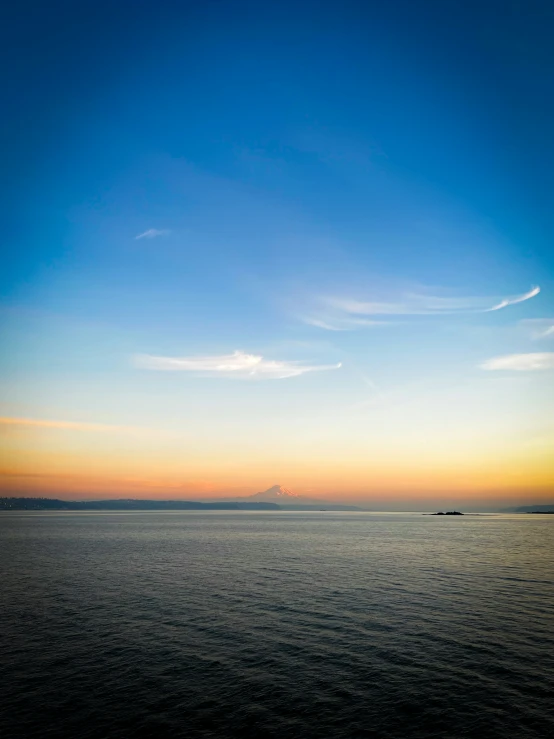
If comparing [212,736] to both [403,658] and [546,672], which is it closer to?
[403,658]

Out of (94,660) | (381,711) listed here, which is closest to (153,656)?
(94,660)

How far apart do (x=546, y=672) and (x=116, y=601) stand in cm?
4505

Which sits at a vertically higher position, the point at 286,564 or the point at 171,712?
the point at 171,712

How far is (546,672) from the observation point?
3148 centimetres

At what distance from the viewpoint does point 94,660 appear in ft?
110

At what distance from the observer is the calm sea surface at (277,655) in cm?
2481

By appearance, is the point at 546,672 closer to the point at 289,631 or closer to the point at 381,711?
the point at 381,711

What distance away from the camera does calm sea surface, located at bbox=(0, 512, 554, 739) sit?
24.8 m

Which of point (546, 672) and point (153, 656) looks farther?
point (153, 656)

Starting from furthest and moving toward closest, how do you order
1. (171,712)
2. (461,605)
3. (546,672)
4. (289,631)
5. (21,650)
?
1. (461,605)
2. (289,631)
3. (21,650)
4. (546,672)
5. (171,712)

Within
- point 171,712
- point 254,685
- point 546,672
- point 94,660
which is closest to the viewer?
point 171,712

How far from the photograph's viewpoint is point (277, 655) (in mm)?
34750

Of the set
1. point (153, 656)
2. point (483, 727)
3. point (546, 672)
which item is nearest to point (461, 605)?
point (546, 672)

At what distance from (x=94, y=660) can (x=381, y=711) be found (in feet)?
71.7
